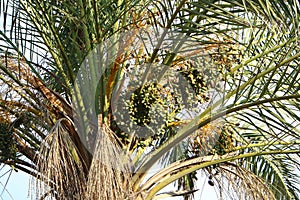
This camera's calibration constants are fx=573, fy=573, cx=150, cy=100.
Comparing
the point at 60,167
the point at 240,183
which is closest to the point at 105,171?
the point at 60,167

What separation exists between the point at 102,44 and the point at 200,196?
1659 mm

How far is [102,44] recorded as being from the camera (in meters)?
3.48

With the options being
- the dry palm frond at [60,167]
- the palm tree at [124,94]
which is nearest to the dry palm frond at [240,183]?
the palm tree at [124,94]

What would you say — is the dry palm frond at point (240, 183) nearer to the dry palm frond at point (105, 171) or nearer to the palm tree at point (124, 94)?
the palm tree at point (124, 94)

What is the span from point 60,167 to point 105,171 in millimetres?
271

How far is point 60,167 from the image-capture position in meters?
3.21

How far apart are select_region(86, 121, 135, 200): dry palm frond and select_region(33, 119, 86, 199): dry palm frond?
0.19 metres

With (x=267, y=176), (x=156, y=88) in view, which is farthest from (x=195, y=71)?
(x=267, y=176)

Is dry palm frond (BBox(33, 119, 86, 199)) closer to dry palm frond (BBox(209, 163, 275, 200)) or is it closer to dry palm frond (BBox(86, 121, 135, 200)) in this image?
dry palm frond (BBox(86, 121, 135, 200))

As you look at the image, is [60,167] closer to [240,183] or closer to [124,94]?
[124,94]

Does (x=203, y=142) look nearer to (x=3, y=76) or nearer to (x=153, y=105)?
(x=153, y=105)

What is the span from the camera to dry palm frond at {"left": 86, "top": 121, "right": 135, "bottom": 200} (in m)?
3.10

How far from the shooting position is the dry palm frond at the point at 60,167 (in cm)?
313

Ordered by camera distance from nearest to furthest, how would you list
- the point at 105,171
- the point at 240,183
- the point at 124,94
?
1. the point at 105,171
2. the point at 124,94
3. the point at 240,183
